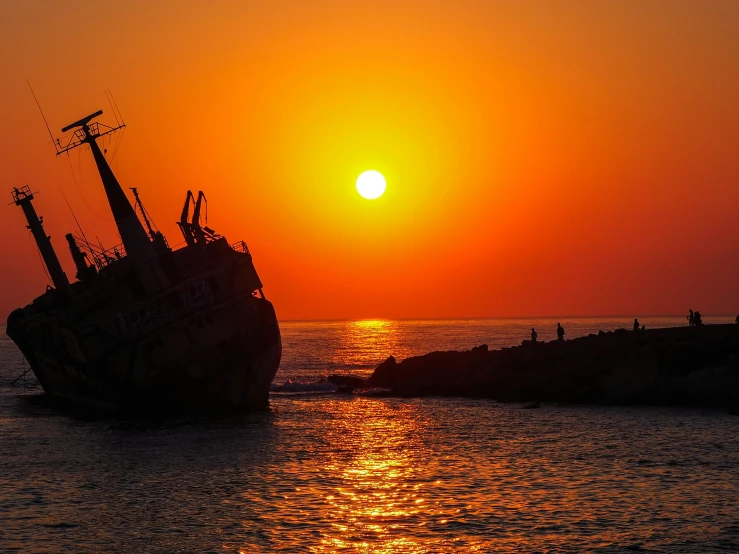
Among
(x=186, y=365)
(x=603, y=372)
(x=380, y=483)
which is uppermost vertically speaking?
(x=186, y=365)

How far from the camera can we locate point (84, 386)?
52.6 m

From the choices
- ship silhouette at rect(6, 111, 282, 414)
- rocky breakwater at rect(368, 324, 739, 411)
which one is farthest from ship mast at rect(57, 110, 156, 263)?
rocky breakwater at rect(368, 324, 739, 411)

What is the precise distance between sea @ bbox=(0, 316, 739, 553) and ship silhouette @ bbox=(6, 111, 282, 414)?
2.02 m

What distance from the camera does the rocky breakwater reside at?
52.6m

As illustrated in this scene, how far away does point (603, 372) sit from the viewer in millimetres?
57219

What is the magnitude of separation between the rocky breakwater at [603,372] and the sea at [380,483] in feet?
8.24

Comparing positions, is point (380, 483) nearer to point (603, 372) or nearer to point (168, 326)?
point (168, 326)

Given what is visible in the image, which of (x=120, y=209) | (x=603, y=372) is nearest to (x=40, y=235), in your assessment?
(x=120, y=209)

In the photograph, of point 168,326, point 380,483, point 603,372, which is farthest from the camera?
point 603,372

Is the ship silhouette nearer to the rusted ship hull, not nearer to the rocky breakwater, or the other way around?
the rusted ship hull

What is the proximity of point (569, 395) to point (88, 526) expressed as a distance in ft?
120

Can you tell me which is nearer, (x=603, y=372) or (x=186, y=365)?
(x=186, y=365)

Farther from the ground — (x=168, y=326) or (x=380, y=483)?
(x=168, y=326)

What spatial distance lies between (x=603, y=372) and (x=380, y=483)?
94.1 ft
